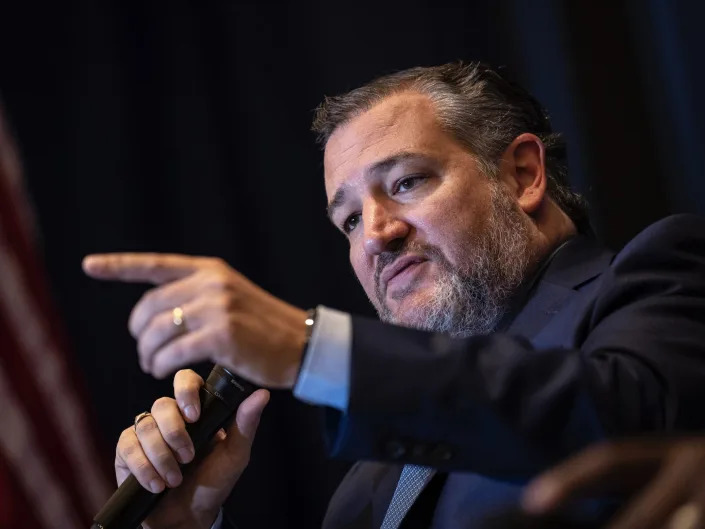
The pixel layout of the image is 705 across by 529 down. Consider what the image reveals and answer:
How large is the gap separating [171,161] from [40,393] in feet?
3.00

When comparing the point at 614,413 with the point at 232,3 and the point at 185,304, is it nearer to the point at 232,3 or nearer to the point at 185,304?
the point at 185,304

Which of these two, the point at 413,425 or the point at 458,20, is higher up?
the point at 458,20

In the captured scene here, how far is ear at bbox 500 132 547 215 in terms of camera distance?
1892mm

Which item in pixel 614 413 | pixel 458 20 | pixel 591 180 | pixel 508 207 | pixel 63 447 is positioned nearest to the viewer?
pixel 614 413

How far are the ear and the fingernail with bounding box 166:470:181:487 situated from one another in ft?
3.01

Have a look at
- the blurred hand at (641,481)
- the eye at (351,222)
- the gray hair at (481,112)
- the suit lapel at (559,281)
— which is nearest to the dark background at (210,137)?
the gray hair at (481,112)

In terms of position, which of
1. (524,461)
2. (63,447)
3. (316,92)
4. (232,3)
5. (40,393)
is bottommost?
(63,447)

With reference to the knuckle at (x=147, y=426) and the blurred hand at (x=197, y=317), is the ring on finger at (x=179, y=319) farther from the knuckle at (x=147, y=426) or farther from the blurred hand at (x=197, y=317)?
the knuckle at (x=147, y=426)

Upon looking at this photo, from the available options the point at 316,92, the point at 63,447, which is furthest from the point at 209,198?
the point at 63,447

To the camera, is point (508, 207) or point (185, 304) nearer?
point (185, 304)

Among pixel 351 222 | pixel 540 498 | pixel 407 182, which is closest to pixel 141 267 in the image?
pixel 540 498

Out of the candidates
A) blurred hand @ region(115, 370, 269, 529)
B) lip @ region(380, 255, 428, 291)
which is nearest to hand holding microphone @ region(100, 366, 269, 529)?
blurred hand @ region(115, 370, 269, 529)

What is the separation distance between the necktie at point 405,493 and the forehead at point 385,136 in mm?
666

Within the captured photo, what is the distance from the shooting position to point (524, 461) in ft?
3.19
